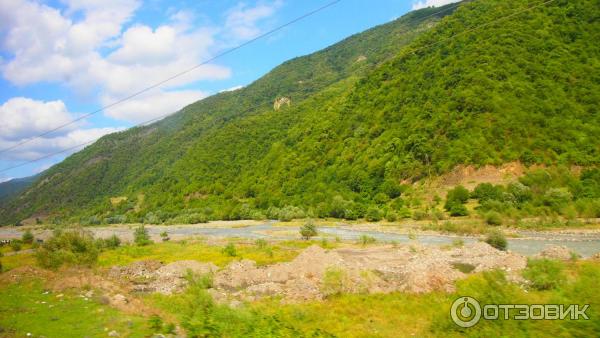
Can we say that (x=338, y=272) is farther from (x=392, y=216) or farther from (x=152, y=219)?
(x=152, y=219)

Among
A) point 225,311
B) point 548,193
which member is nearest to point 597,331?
point 225,311

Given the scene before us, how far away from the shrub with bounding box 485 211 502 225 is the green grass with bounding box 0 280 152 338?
46450mm

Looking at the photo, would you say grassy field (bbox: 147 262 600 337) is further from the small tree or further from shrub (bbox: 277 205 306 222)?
shrub (bbox: 277 205 306 222)

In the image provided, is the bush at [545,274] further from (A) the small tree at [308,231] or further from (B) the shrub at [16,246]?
(B) the shrub at [16,246]

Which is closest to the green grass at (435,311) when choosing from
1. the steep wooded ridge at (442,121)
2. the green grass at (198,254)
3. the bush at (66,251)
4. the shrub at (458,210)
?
the green grass at (198,254)

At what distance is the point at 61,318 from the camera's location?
72.5 feet

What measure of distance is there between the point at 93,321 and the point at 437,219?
5133 cm

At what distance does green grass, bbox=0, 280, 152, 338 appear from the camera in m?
19.2

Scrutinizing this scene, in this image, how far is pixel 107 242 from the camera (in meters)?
64.9

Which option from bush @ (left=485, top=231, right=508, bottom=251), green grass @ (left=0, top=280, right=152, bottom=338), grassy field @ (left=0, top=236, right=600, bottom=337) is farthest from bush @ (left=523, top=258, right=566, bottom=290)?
green grass @ (left=0, top=280, right=152, bottom=338)

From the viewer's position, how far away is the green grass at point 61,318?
19.2m

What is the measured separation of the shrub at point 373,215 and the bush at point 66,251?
46.3 metres

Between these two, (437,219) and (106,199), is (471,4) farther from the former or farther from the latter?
(106,199)

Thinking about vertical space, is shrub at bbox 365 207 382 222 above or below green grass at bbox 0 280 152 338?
below
